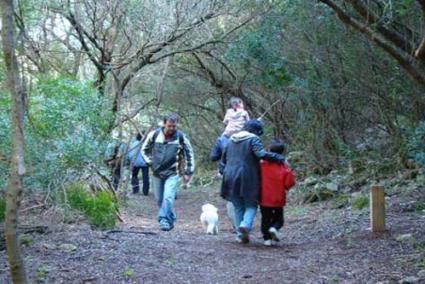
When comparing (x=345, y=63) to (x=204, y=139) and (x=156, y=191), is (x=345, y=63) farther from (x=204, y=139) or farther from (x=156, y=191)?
(x=204, y=139)

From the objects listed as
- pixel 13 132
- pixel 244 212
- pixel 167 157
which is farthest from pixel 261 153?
pixel 13 132

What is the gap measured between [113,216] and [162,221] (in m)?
0.93

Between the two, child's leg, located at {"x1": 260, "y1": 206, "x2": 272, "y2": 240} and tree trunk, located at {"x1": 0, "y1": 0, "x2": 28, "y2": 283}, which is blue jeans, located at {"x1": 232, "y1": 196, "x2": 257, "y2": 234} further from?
tree trunk, located at {"x1": 0, "y1": 0, "x2": 28, "y2": 283}

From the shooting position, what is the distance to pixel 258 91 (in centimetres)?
1786

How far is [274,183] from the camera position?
27.8 ft

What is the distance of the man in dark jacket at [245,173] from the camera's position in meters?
8.45

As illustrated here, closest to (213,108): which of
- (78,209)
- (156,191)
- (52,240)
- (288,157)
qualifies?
(288,157)

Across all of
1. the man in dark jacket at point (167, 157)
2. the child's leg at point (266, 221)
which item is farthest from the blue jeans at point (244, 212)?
the man in dark jacket at point (167, 157)

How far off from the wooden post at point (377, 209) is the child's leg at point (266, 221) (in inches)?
52.3

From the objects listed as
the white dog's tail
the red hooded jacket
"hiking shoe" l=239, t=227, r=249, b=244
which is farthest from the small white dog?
the red hooded jacket

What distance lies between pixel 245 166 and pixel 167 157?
168cm

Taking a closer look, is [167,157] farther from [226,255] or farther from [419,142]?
[419,142]

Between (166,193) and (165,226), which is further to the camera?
(165,226)

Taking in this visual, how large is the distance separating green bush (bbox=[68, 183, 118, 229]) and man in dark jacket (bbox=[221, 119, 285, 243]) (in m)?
1.73
